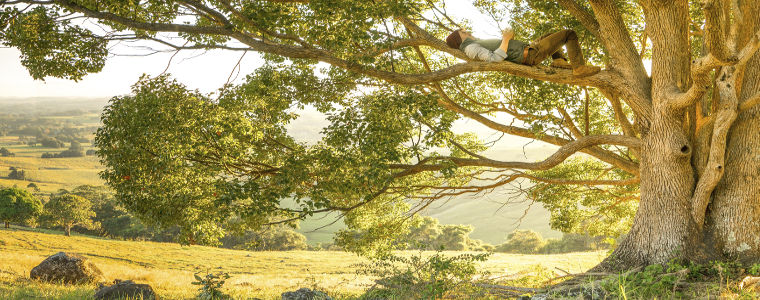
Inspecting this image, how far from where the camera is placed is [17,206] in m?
38.5

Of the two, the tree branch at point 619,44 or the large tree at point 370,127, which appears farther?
the tree branch at point 619,44

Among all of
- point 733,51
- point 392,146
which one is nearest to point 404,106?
point 392,146

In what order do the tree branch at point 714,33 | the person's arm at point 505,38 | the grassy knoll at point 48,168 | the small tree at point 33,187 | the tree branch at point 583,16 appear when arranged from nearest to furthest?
the tree branch at point 714,33 < the person's arm at point 505,38 < the tree branch at point 583,16 < the small tree at point 33,187 < the grassy knoll at point 48,168

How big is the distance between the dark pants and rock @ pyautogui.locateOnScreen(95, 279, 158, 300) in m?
7.28

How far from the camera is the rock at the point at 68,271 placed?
41.0ft

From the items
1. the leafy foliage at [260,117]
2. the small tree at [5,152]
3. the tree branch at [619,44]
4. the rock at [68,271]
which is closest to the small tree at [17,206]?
the small tree at [5,152]

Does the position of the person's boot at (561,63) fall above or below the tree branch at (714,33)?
above

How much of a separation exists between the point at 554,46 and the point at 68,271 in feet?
47.7

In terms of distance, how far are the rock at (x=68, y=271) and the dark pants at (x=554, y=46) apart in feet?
44.2

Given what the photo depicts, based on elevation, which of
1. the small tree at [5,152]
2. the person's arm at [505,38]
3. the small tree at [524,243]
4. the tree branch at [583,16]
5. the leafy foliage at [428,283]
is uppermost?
the small tree at [5,152]

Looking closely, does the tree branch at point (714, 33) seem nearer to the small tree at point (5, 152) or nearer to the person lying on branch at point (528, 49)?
the person lying on branch at point (528, 49)

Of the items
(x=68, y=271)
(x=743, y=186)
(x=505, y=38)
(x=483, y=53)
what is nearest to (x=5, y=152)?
(x=68, y=271)

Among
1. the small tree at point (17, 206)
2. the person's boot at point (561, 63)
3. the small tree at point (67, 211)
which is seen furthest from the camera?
the small tree at point (67, 211)

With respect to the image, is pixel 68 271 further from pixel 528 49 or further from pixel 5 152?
pixel 5 152
